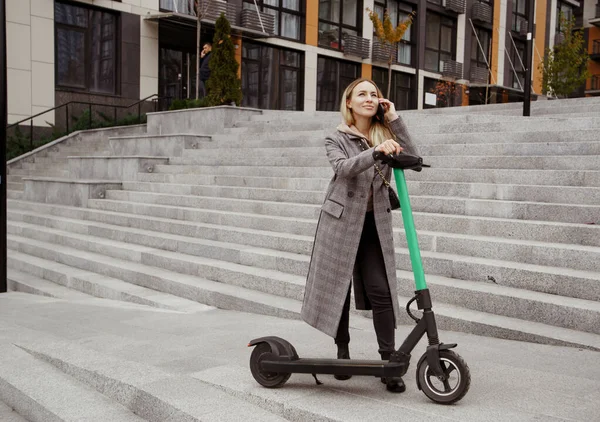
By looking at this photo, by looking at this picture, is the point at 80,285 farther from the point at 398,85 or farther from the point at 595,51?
the point at 595,51

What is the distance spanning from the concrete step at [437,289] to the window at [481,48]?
29.4m

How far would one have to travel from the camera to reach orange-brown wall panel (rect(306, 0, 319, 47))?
26802 mm

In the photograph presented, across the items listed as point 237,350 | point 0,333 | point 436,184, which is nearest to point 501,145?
point 436,184

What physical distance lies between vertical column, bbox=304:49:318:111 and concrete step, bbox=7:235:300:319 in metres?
17.2

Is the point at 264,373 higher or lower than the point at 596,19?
lower

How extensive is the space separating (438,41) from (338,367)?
32.1m

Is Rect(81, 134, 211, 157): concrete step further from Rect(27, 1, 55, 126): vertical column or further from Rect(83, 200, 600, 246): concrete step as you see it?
Rect(27, 1, 55, 126): vertical column

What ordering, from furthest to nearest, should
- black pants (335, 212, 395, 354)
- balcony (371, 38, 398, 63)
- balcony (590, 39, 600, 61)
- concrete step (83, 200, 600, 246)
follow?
balcony (590, 39, 600, 61) → balcony (371, 38, 398, 63) → concrete step (83, 200, 600, 246) → black pants (335, 212, 395, 354)

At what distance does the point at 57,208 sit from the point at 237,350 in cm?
870

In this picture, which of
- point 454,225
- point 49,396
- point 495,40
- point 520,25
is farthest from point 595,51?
point 49,396

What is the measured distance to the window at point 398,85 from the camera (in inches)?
1209

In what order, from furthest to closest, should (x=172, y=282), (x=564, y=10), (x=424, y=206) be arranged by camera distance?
(x=564, y=10) → (x=172, y=282) → (x=424, y=206)

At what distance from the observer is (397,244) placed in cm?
719

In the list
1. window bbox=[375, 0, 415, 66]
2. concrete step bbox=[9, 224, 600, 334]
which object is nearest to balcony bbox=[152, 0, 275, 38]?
window bbox=[375, 0, 415, 66]
